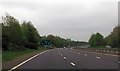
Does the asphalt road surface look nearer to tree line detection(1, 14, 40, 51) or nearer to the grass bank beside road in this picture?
the grass bank beside road

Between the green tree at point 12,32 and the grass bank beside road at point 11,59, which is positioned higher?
the green tree at point 12,32

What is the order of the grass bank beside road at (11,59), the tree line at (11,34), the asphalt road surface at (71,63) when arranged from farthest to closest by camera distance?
the tree line at (11,34) < the grass bank beside road at (11,59) < the asphalt road surface at (71,63)

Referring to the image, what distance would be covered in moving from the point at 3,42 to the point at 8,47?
59.6 inches

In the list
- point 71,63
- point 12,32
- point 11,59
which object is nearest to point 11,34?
point 12,32

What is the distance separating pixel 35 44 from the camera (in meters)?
110

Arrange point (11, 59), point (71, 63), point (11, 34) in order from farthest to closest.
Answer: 1. point (11, 34)
2. point (11, 59)
3. point (71, 63)

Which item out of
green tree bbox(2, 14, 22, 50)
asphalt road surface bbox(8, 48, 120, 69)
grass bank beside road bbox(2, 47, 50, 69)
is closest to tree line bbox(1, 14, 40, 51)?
green tree bbox(2, 14, 22, 50)

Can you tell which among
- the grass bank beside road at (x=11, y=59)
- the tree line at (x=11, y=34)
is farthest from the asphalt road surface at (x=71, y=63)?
the tree line at (x=11, y=34)

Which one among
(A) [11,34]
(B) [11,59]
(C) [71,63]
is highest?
(A) [11,34]

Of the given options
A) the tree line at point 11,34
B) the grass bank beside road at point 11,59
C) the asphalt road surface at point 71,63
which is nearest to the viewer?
the asphalt road surface at point 71,63

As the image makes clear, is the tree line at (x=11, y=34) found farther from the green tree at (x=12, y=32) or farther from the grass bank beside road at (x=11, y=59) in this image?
the grass bank beside road at (x=11, y=59)

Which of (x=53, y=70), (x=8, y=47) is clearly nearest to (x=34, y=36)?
(x=8, y=47)

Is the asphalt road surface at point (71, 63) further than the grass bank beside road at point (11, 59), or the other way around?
the grass bank beside road at point (11, 59)

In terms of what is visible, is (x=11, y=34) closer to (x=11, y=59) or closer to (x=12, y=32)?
(x=12, y=32)
